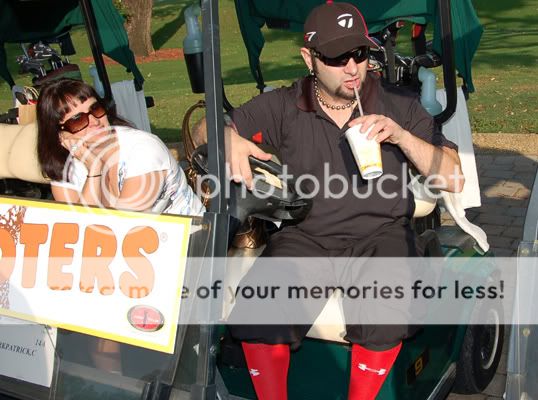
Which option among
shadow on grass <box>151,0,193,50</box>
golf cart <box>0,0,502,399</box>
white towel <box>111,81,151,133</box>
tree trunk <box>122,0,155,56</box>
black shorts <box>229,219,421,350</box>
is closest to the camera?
golf cart <box>0,0,502,399</box>

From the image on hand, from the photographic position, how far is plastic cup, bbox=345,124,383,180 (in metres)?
2.12

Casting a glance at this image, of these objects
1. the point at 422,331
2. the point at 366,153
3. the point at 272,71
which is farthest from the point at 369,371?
the point at 272,71

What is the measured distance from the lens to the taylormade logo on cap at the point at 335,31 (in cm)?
248

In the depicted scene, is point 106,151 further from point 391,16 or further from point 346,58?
point 391,16

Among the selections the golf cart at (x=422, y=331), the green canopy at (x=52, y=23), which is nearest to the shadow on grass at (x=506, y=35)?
the green canopy at (x=52, y=23)

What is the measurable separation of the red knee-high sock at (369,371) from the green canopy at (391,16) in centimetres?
187

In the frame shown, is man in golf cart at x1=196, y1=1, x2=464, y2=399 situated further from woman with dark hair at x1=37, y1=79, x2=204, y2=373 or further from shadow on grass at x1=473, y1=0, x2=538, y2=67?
shadow on grass at x1=473, y1=0, x2=538, y2=67

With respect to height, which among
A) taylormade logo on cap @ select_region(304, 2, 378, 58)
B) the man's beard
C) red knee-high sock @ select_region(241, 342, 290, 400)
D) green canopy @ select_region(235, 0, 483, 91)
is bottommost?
red knee-high sock @ select_region(241, 342, 290, 400)

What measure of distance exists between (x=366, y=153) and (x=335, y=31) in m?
0.61

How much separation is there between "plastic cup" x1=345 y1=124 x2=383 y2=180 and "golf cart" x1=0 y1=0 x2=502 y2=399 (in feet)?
1.53

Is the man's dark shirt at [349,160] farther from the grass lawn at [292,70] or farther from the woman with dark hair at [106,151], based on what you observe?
the grass lawn at [292,70]

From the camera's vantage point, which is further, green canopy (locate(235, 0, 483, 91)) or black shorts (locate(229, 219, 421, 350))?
green canopy (locate(235, 0, 483, 91))

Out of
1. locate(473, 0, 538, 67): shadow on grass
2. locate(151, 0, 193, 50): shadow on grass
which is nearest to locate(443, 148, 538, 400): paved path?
locate(473, 0, 538, 67): shadow on grass

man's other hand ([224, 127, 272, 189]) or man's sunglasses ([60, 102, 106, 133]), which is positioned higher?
man's sunglasses ([60, 102, 106, 133])
